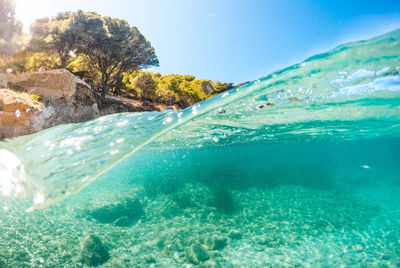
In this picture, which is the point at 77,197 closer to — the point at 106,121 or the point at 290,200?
the point at 106,121

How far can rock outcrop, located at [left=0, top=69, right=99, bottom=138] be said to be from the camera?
336 inches

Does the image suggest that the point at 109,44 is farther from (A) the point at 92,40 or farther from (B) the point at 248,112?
(B) the point at 248,112

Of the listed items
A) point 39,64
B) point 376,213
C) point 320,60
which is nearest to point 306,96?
point 320,60

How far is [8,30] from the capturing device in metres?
15.4

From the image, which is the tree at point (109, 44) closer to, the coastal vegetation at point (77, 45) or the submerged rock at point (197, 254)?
the coastal vegetation at point (77, 45)

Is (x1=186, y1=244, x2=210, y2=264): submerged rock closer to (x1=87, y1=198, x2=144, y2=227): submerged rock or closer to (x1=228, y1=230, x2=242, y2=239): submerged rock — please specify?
(x1=228, y1=230, x2=242, y2=239): submerged rock

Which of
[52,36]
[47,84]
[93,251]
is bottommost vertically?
[93,251]

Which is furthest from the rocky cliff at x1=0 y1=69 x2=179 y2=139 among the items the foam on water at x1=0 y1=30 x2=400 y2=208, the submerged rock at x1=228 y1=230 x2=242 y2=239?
the submerged rock at x1=228 y1=230 x2=242 y2=239

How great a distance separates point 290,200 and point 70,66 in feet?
81.1

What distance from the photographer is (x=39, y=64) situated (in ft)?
59.9

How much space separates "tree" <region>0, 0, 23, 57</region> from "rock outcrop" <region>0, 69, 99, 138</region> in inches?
149

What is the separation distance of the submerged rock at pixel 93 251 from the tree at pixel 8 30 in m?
16.4

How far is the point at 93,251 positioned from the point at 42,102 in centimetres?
891

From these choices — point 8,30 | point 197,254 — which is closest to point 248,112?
point 197,254
